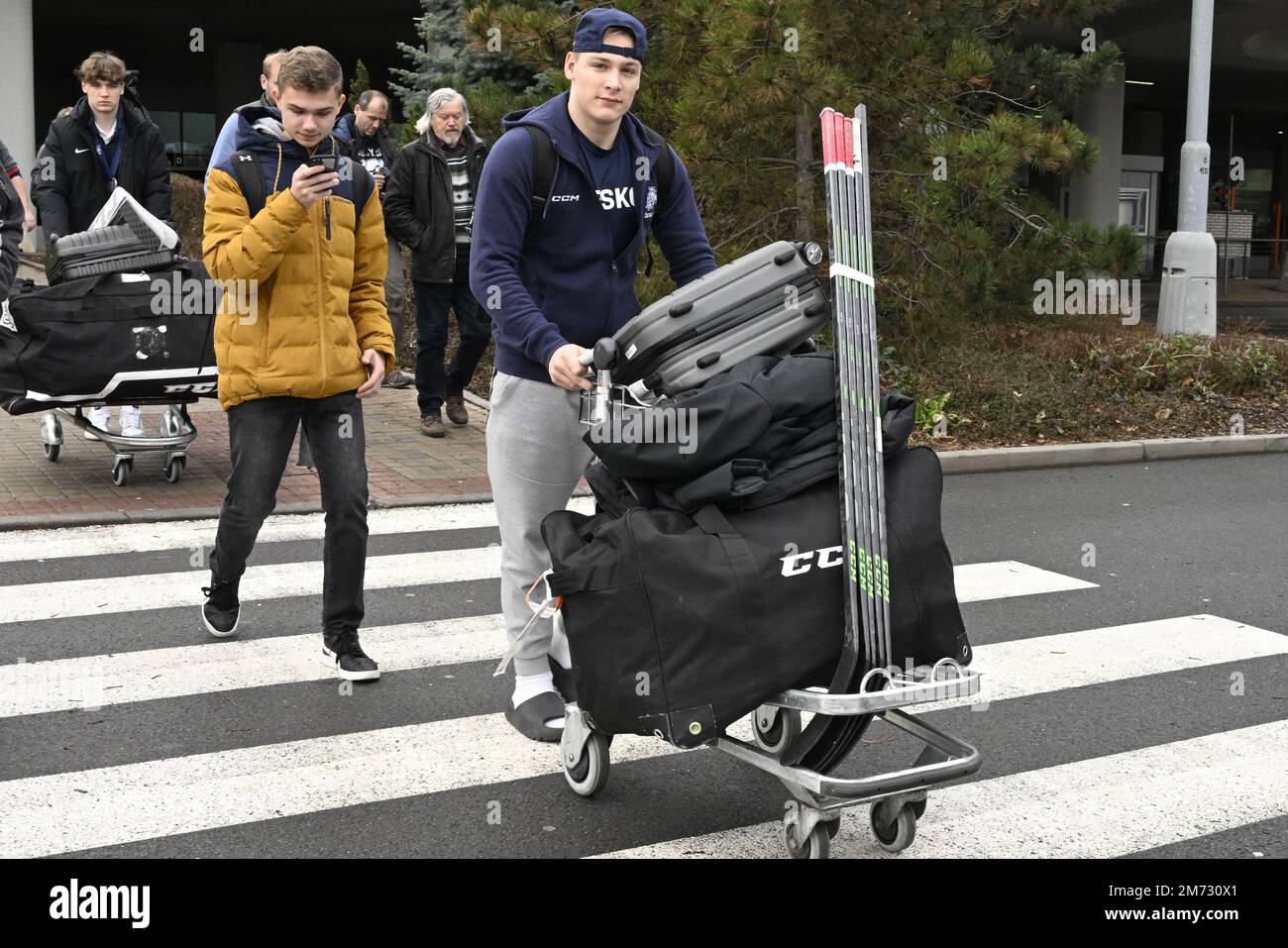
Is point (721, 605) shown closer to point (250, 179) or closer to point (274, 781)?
point (274, 781)

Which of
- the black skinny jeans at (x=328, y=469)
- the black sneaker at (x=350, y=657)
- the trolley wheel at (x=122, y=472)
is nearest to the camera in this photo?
the black skinny jeans at (x=328, y=469)

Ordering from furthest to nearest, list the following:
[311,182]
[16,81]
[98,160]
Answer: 1. [16,81]
2. [98,160]
3. [311,182]

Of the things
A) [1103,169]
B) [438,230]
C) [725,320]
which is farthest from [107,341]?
[1103,169]

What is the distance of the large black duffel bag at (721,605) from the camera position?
3.49m

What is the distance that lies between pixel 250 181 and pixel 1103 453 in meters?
7.65

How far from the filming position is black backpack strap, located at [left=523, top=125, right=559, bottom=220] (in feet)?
14.1

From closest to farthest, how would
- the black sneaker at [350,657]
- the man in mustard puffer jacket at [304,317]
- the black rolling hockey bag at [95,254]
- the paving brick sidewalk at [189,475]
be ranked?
the man in mustard puffer jacket at [304,317], the black sneaker at [350,657], the black rolling hockey bag at [95,254], the paving brick sidewalk at [189,475]

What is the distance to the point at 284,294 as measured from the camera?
204 inches

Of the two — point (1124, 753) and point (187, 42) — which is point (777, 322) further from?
point (187, 42)

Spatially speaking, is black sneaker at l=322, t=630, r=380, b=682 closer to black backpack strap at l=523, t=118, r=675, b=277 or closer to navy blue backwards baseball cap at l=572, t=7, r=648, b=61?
black backpack strap at l=523, t=118, r=675, b=277

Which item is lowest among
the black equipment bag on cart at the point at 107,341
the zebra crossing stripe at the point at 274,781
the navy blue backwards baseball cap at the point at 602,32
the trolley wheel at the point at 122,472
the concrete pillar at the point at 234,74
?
the zebra crossing stripe at the point at 274,781

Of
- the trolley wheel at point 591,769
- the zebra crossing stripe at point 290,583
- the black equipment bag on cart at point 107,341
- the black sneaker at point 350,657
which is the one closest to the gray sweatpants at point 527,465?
the trolley wheel at point 591,769

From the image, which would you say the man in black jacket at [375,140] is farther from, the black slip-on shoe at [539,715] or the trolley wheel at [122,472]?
the black slip-on shoe at [539,715]

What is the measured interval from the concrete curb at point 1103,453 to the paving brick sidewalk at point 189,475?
3.44 metres
